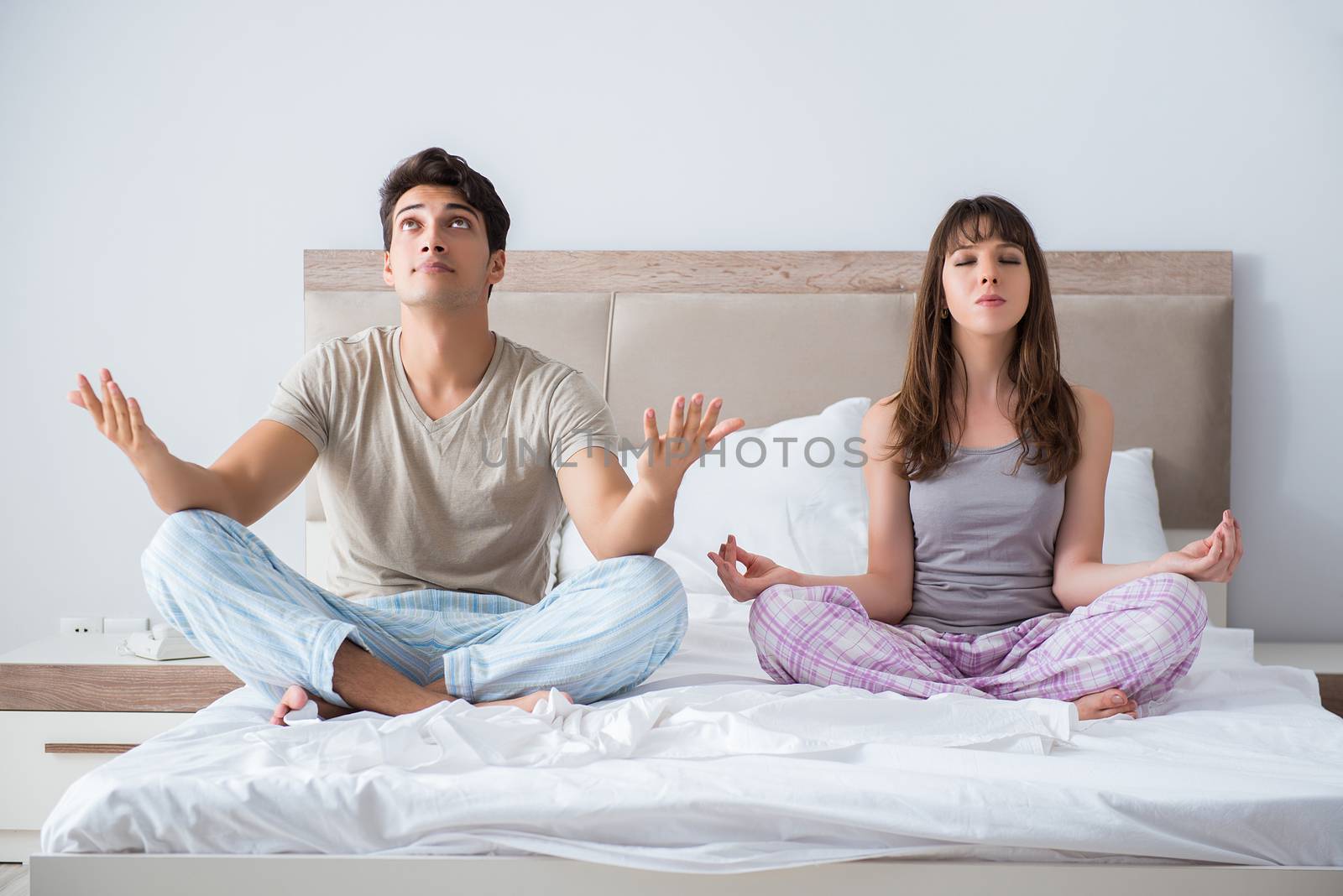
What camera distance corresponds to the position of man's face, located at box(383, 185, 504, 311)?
177 centimetres

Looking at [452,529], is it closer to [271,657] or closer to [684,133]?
[271,657]

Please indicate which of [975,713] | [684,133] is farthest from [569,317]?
[975,713]

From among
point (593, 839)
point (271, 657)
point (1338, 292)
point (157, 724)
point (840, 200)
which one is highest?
point (840, 200)

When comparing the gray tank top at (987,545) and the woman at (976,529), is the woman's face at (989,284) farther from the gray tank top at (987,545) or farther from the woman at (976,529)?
the gray tank top at (987,545)

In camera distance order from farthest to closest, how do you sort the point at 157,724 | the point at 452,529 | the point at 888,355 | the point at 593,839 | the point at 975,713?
the point at 888,355 < the point at 157,724 < the point at 452,529 < the point at 975,713 < the point at 593,839

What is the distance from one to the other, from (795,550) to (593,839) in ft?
3.65

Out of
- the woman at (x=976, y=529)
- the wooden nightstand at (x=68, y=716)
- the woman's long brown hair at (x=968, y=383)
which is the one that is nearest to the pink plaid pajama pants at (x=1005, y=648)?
the woman at (x=976, y=529)

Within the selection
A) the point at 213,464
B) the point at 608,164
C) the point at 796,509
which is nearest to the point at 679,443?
the point at 213,464

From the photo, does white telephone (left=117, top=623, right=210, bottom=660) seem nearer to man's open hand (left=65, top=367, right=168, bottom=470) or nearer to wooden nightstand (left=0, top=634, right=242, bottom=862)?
wooden nightstand (left=0, top=634, right=242, bottom=862)

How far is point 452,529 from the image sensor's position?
1785 mm

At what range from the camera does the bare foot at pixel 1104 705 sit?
1478mm

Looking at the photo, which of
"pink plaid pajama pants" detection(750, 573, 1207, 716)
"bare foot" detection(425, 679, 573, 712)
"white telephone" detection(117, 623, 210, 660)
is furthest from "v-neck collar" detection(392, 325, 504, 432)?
"white telephone" detection(117, 623, 210, 660)

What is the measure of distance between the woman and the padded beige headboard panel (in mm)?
680

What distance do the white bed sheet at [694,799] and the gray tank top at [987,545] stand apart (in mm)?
461
